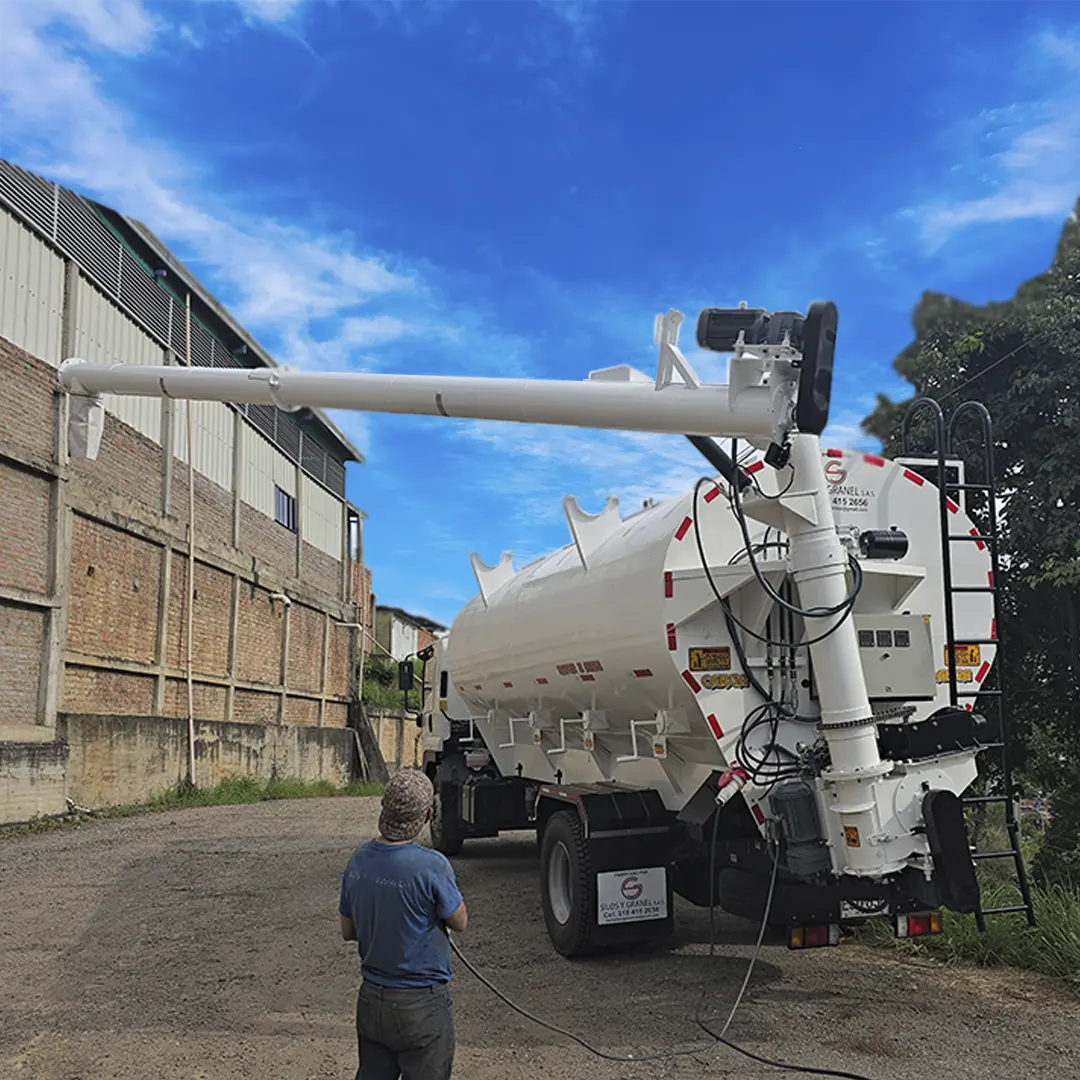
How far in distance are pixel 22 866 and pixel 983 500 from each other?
11083mm

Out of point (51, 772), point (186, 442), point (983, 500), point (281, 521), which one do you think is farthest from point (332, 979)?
point (281, 521)

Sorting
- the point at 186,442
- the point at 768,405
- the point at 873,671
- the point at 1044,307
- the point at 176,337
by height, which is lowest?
the point at 873,671

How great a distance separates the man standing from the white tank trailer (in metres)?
2.62

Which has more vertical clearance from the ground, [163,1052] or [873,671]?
[873,671]

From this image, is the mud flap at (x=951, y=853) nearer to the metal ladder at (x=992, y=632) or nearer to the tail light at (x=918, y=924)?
the metal ladder at (x=992, y=632)

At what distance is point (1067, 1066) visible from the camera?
5.45m

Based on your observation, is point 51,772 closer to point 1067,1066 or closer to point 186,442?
point 186,442

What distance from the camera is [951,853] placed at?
19.3 feet

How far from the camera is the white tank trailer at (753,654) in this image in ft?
19.5

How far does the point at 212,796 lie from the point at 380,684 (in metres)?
18.1

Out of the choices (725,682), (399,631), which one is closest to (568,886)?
(725,682)

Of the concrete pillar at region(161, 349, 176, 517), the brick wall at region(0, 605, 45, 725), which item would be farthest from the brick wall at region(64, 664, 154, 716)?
the concrete pillar at region(161, 349, 176, 517)

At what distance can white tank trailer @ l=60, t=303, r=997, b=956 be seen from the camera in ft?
19.5

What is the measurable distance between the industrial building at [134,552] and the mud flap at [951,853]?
13.2 meters
